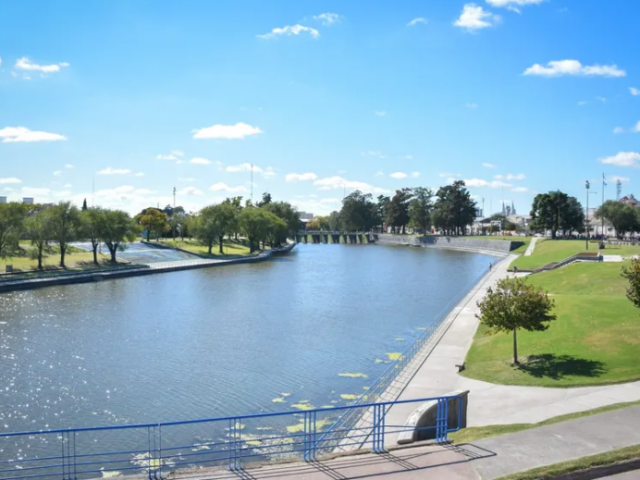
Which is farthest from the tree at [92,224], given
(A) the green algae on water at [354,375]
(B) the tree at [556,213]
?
(B) the tree at [556,213]

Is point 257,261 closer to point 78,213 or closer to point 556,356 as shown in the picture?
point 78,213

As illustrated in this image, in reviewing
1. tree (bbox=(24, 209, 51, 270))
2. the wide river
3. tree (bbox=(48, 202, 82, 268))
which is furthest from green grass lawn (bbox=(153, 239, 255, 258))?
the wide river

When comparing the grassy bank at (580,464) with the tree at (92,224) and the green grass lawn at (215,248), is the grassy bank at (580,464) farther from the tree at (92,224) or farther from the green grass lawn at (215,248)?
the green grass lawn at (215,248)

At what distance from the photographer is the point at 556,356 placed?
26.6 meters

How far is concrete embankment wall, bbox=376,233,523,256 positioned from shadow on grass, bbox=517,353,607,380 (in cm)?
10555

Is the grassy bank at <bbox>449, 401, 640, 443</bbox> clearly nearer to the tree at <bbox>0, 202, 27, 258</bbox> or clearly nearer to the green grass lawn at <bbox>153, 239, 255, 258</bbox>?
the tree at <bbox>0, 202, 27, 258</bbox>

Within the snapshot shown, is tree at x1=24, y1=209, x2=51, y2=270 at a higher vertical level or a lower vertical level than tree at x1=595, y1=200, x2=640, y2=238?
lower

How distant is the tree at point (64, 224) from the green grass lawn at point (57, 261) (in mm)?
1779

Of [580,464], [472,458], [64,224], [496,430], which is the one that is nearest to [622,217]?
[64,224]

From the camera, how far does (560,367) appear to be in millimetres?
24812

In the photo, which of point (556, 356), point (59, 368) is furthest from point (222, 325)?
point (556, 356)

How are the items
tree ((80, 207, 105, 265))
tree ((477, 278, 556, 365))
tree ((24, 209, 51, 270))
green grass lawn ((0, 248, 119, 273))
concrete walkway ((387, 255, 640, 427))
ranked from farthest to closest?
tree ((80, 207, 105, 265)) → tree ((24, 209, 51, 270)) → green grass lawn ((0, 248, 119, 273)) → tree ((477, 278, 556, 365)) → concrete walkway ((387, 255, 640, 427))

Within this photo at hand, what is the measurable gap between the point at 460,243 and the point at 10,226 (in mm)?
120233

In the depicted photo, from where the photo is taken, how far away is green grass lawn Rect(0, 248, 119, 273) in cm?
7200
